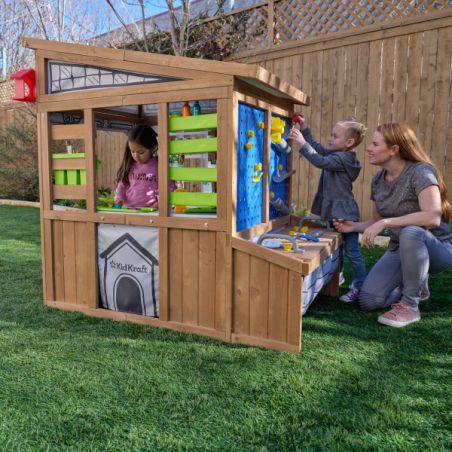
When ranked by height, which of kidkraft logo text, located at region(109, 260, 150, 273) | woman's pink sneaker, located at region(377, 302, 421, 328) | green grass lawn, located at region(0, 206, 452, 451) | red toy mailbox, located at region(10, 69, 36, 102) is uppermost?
red toy mailbox, located at region(10, 69, 36, 102)

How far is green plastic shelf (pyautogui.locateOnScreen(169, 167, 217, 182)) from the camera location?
264 centimetres

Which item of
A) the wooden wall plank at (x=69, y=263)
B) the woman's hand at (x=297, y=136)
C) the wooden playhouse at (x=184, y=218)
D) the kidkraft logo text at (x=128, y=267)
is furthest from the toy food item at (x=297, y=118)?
the wooden wall plank at (x=69, y=263)

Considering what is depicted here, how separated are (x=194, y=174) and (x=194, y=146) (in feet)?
0.55

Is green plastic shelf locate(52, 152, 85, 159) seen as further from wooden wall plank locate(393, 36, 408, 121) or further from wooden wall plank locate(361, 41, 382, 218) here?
wooden wall plank locate(393, 36, 408, 121)

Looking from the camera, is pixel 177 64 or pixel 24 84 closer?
pixel 177 64

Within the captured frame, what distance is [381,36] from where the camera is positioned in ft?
19.8

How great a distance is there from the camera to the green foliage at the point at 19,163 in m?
11.1

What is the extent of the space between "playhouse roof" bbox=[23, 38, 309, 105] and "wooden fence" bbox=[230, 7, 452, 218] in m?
3.32

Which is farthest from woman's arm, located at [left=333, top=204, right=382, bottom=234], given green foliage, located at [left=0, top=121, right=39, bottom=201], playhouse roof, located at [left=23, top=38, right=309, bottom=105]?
green foliage, located at [left=0, top=121, right=39, bottom=201]

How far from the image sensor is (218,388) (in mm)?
2055

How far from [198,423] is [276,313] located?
2.92 ft

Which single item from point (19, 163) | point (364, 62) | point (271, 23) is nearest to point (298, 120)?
point (364, 62)

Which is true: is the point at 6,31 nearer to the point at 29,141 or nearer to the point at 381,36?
the point at 29,141

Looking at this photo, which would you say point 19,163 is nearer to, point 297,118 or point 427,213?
point 297,118
